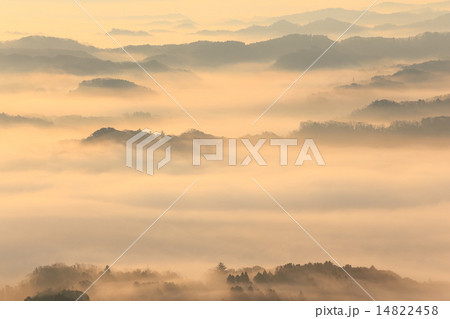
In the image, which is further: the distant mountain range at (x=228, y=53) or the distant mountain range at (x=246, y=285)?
the distant mountain range at (x=228, y=53)

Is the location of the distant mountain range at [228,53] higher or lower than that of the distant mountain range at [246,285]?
higher

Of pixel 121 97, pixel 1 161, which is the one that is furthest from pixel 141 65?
pixel 1 161

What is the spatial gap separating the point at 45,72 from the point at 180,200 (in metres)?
1.65

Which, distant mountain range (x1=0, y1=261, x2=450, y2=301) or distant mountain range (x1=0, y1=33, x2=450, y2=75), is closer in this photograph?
distant mountain range (x1=0, y1=261, x2=450, y2=301)

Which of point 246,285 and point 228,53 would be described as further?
point 228,53

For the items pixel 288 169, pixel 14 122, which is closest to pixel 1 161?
pixel 14 122

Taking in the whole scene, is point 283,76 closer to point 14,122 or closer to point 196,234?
point 196,234

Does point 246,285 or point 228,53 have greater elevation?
point 228,53

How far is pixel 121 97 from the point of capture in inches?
263

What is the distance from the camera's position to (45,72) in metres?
6.79

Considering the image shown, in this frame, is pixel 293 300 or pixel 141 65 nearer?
pixel 293 300

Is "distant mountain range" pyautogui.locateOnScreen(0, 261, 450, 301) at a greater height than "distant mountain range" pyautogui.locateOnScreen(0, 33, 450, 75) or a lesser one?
lesser
